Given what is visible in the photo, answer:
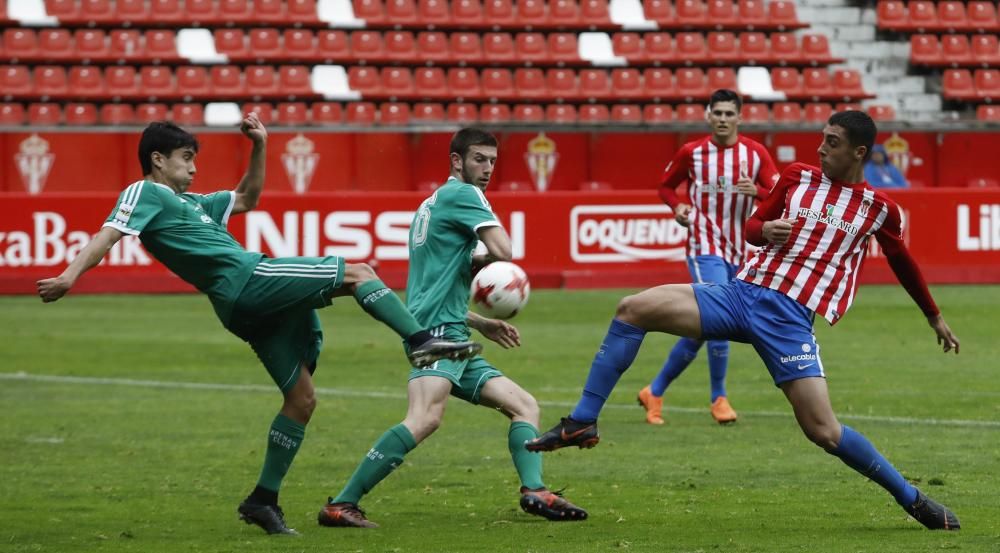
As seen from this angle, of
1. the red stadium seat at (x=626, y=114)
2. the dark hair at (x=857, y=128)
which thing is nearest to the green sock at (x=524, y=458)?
the dark hair at (x=857, y=128)

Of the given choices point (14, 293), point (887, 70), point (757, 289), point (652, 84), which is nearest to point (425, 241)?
point (757, 289)

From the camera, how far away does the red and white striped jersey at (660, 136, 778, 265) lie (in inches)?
471

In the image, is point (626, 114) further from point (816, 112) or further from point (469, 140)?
point (469, 140)

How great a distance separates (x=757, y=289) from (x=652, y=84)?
2214 cm

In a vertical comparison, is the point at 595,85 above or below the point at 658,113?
above

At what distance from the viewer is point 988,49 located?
102ft

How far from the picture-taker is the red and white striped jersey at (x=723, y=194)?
12.0m

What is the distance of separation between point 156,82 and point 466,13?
572 cm

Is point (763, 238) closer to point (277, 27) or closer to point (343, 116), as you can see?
point (343, 116)

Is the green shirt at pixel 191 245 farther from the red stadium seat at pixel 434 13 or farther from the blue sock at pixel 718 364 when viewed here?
the red stadium seat at pixel 434 13

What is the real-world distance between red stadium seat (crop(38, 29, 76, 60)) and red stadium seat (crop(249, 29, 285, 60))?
9.98ft

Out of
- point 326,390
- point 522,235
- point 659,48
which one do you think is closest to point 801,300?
point 326,390

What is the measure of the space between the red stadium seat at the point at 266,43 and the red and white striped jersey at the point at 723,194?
1748 centimetres

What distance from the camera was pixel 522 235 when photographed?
22.1 metres
